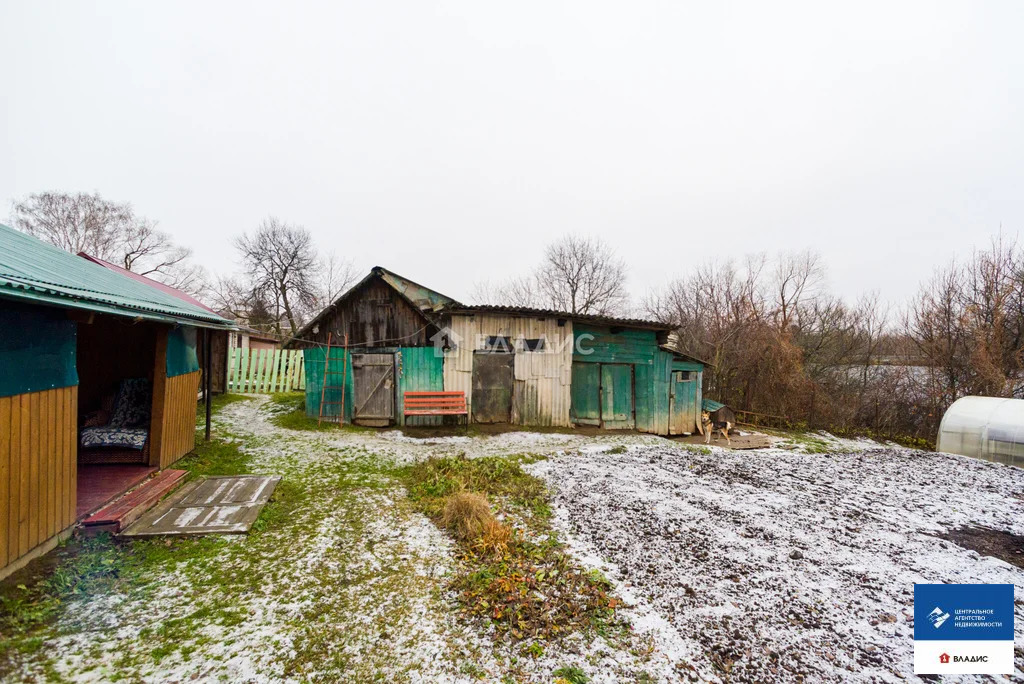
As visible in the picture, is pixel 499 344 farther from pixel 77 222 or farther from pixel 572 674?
pixel 77 222

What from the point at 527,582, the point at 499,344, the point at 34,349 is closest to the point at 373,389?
the point at 499,344

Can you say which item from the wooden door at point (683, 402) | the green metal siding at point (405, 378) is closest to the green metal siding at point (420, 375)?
the green metal siding at point (405, 378)

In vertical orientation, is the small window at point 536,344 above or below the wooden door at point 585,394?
above

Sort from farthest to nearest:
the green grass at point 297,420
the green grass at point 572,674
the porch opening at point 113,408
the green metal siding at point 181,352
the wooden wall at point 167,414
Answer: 1. the green grass at point 297,420
2. the green metal siding at point 181,352
3. the wooden wall at point 167,414
4. the porch opening at point 113,408
5. the green grass at point 572,674

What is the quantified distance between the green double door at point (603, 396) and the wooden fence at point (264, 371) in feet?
32.3

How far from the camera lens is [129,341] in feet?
22.6

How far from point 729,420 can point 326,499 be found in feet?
34.7

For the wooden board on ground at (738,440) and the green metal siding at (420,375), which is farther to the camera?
the green metal siding at (420,375)

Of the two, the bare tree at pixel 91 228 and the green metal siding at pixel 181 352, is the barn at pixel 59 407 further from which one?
the bare tree at pixel 91 228

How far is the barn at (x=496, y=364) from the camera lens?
31.0ft

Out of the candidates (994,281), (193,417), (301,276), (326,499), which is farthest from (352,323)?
(994,281)

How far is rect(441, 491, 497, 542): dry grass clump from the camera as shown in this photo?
394 cm

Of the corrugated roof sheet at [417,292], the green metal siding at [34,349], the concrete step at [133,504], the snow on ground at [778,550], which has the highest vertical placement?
the corrugated roof sheet at [417,292]

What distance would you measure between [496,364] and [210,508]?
6294mm
